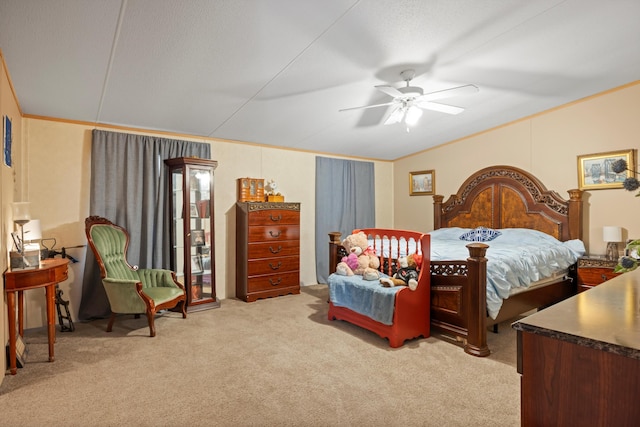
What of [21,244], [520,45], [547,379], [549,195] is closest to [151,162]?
[21,244]

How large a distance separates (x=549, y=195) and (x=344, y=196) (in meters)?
3.09

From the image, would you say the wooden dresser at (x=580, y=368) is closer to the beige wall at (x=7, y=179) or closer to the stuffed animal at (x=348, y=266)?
the stuffed animal at (x=348, y=266)

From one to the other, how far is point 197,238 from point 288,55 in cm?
266

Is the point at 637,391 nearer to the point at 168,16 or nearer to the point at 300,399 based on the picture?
the point at 300,399

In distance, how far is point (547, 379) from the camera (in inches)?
40.1

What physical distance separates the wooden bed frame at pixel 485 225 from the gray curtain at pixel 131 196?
225cm

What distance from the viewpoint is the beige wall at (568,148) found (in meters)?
4.30

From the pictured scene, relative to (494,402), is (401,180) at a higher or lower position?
higher

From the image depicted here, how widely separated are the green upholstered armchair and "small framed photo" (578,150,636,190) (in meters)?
5.22

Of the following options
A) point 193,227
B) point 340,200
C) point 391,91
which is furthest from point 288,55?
point 340,200

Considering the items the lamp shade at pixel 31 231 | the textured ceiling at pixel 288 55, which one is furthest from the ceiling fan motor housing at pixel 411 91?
the lamp shade at pixel 31 231

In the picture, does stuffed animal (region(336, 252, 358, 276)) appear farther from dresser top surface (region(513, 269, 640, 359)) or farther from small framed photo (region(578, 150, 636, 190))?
small framed photo (region(578, 150, 636, 190))

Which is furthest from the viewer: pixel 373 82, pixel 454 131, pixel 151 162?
pixel 454 131

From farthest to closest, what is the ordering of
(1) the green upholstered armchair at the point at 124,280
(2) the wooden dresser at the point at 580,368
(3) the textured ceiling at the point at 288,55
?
(1) the green upholstered armchair at the point at 124,280, (3) the textured ceiling at the point at 288,55, (2) the wooden dresser at the point at 580,368
